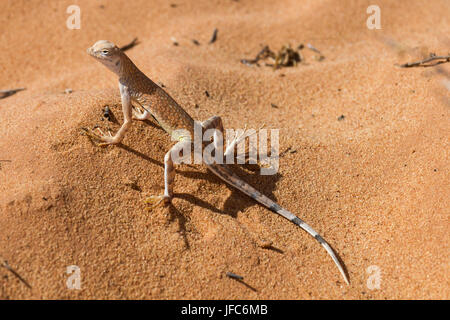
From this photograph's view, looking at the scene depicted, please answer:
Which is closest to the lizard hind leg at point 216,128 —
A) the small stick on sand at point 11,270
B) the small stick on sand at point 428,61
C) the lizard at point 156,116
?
the lizard at point 156,116

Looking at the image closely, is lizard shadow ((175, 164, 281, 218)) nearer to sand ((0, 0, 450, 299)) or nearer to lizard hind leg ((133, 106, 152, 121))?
sand ((0, 0, 450, 299))

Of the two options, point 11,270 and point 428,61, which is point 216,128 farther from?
point 428,61

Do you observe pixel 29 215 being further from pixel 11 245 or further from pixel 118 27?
pixel 118 27

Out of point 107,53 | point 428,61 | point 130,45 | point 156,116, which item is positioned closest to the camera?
point 107,53

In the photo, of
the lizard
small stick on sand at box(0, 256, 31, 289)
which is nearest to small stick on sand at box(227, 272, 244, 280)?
the lizard

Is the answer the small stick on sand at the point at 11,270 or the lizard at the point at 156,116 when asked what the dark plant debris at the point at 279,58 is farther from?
the small stick on sand at the point at 11,270

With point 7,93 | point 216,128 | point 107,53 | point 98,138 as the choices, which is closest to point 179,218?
point 216,128

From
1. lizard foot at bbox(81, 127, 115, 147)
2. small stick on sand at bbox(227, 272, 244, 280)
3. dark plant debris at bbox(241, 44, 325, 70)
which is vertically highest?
lizard foot at bbox(81, 127, 115, 147)
